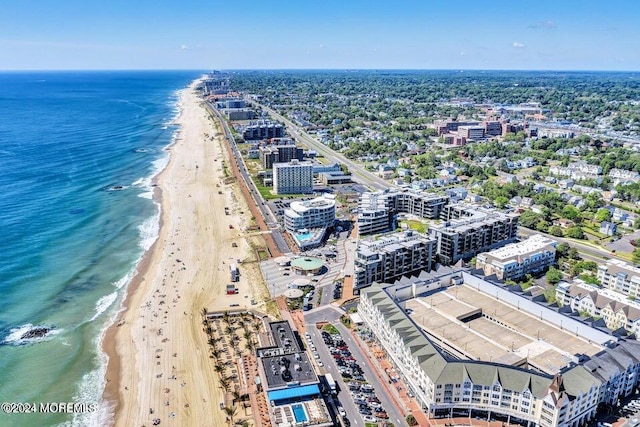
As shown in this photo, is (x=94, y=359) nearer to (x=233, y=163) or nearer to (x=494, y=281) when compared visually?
(x=494, y=281)

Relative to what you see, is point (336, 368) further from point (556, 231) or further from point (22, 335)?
point (556, 231)

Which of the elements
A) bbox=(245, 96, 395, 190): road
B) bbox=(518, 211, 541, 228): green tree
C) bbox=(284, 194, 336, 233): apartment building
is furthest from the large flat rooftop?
bbox=(245, 96, 395, 190): road

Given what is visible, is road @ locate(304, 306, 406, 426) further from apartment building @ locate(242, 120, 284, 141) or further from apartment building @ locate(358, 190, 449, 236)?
apartment building @ locate(242, 120, 284, 141)

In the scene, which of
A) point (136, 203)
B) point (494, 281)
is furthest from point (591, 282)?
point (136, 203)

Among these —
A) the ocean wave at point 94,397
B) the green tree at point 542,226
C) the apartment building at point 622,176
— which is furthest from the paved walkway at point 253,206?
the apartment building at point 622,176

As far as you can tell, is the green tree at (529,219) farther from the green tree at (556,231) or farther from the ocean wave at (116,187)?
the ocean wave at (116,187)
